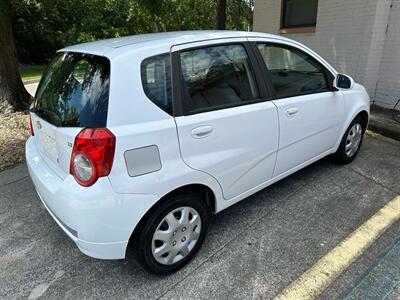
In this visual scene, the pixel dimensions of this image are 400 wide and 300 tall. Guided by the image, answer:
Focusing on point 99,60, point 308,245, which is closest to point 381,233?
point 308,245

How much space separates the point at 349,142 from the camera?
151 inches

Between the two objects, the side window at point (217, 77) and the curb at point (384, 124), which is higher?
the side window at point (217, 77)

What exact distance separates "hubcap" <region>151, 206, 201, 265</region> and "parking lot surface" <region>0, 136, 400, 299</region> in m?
0.16

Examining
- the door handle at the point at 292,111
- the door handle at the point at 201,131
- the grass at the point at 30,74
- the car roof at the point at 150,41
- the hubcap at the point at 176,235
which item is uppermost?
the car roof at the point at 150,41

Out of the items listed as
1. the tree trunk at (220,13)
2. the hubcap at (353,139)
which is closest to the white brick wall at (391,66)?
the hubcap at (353,139)

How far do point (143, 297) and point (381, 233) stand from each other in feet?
6.36

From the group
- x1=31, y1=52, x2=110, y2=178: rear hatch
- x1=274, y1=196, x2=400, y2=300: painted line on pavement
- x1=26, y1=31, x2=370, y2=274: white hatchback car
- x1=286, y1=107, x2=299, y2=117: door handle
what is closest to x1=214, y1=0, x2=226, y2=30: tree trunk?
x1=26, y1=31, x2=370, y2=274: white hatchback car

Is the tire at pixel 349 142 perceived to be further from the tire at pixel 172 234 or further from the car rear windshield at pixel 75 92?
the car rear windshield at pixel 75 92

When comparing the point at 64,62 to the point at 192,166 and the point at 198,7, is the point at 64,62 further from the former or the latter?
the point at 198,7

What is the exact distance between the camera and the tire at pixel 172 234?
83.2 inches

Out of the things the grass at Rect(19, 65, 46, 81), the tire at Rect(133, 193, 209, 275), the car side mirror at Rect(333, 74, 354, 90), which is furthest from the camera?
the grass at Rect(19, 65, 46, 81)

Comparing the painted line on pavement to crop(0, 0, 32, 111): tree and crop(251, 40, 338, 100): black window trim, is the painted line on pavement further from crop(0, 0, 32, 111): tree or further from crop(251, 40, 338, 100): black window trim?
crop(0, 0, 32, 111): tree

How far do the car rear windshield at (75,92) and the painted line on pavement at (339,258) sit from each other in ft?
5.38

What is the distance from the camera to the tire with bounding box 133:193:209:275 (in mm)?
2113
